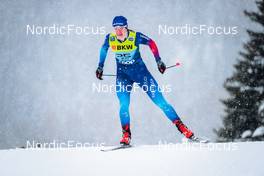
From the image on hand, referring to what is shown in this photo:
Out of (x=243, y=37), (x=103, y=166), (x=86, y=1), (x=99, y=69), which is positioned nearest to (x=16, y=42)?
(x=243, y=37)

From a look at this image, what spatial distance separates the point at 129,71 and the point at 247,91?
22.5 ft

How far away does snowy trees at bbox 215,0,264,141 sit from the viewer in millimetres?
11961

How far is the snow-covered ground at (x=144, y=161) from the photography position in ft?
14.6

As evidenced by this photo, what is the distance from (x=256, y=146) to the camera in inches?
213

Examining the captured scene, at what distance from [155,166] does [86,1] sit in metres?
48.7

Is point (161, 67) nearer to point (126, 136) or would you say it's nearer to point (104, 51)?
point (104, 51)

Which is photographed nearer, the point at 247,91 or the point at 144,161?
the point at 144,161

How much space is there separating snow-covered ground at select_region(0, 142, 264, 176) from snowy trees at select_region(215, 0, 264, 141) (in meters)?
6.51

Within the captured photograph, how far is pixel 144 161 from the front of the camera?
4.95 metres

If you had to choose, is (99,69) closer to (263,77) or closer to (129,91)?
(129,91)

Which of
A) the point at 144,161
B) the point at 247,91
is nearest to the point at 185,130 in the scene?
the point at 144,161

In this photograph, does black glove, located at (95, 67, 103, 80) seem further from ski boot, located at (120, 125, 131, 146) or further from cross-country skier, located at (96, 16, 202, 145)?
ski boot, located at (120, 125, 131, 146)

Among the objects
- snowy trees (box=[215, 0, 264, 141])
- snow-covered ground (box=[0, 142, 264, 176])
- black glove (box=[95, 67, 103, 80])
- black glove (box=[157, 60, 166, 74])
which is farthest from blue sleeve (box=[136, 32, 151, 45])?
snowy trees (box=[215, 0, 264, 141])

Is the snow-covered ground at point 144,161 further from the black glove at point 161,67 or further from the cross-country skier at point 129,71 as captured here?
the black glove at point 161,67
